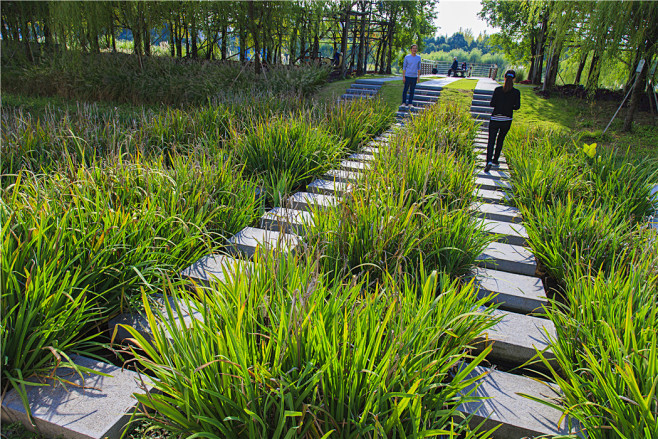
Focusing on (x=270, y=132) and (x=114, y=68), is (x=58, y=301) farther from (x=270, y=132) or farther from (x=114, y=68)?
(x=114, y=68)

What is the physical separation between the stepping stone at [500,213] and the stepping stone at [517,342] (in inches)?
74.9

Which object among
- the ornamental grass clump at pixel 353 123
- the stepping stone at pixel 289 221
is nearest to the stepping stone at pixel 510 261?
the stepping stone at pixel 289 221

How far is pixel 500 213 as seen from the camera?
445 cm

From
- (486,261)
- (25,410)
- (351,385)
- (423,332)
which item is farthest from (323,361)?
(486,261)

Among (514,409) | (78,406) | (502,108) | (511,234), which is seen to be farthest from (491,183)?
(78,406)

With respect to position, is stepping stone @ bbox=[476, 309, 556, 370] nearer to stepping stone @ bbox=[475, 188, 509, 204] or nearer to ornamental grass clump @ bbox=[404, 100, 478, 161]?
stepping stone @ bbox=[475, 188, 509, 204]

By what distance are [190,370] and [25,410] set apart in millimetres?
851

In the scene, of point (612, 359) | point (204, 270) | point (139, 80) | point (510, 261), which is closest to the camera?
point (612, 359)

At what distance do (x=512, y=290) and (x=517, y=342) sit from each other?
0.63 meters

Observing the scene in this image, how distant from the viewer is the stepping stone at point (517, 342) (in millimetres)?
2361

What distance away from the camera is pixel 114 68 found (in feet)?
44.9

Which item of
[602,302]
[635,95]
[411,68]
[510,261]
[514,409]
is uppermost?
[411,68]

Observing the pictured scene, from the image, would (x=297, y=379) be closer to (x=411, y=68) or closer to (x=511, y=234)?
(x=511, y=234)

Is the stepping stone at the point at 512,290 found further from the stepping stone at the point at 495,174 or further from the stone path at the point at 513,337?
the stepping stone at the point at 495,174
